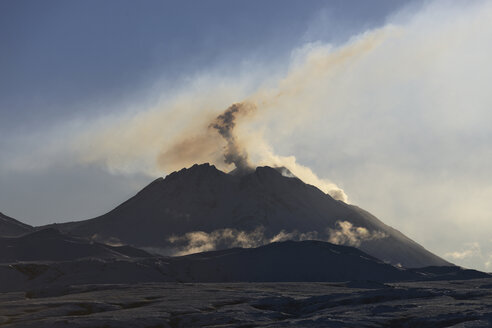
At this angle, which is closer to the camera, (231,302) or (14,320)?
(14,320)

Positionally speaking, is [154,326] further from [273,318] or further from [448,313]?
[448,313]

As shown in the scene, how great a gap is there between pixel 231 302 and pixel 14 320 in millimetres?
55880

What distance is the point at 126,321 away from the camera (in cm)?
12750

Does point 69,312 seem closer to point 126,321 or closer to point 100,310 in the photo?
point 100,310

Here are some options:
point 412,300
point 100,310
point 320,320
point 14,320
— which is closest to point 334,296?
point 412,300

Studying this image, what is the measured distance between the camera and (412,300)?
151875 millimetres

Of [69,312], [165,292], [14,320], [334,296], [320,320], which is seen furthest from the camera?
[165,292]

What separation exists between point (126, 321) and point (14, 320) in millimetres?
24558

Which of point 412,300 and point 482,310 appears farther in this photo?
point 412,300

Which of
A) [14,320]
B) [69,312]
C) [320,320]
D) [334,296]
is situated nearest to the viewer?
[320,320]

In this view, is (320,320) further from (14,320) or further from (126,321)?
(14,320)

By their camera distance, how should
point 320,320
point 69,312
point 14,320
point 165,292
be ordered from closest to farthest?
point 320,320, point 14,320, point 69,312, point 165,292

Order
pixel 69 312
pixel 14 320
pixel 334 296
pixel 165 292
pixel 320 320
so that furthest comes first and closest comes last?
pixel 165 292
pixel 334 296
pixel 69 312
pixel 14 320
pixel 320 320

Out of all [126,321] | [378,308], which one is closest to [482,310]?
[378,308]
